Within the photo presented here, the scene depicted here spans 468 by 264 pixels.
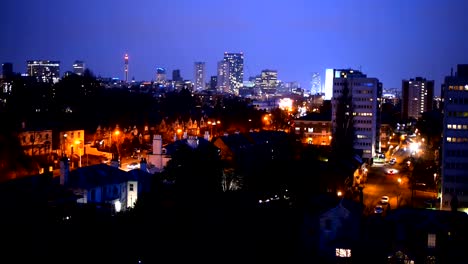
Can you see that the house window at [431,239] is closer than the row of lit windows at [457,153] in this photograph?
Yes

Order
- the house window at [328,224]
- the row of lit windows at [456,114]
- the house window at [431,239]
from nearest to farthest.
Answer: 1. the house window at [431,239]
2. the house window at [328,224]
3. the row of lit windows at [456,114]

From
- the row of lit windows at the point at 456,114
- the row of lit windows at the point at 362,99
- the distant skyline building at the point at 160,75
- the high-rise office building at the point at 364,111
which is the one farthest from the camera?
the distant skyline building at the point at 160,75

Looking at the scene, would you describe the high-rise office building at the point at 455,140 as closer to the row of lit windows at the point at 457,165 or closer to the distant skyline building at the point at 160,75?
the row of lit windows at the point at 457,165

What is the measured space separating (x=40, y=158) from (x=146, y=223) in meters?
16.1

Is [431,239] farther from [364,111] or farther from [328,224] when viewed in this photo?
[364,111]

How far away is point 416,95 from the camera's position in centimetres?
9656

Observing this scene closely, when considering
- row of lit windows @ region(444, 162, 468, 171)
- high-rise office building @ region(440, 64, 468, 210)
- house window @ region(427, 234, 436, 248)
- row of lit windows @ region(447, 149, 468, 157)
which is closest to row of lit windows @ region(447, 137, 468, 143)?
high-rise office building @ region(440, 64, 468, 210)

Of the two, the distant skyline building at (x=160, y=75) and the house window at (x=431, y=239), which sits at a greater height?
the distant skyline building at (x=160, y=75)

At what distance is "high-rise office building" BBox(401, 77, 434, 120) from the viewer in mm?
95125

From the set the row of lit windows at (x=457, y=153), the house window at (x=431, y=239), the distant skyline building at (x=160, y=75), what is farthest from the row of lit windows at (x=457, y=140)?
the distant skyline building at (x=160, y=75)

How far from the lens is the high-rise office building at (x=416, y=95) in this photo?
312 feet

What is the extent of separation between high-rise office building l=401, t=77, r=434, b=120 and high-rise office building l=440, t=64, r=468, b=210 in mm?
73808

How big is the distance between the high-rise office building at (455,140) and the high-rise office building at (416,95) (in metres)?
73.8

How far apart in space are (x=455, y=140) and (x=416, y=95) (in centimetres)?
7671
